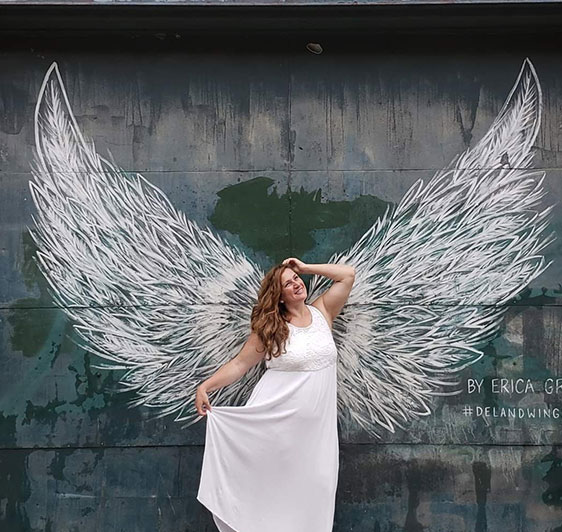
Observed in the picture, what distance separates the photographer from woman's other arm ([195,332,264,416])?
3.92 metres

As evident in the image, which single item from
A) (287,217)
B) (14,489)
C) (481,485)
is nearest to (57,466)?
(14,489)

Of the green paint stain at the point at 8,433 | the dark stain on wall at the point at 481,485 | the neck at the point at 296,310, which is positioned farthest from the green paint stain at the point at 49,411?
the dark stain on wall at the point at 481,485

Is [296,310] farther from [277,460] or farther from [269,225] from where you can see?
[277,460]

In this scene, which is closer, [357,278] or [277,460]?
[277,460]

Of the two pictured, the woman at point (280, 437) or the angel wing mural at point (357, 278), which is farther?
the angel wing mural at point (357, 278)

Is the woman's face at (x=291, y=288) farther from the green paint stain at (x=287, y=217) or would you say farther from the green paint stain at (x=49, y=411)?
the green paint stain at (x=49, y=411)

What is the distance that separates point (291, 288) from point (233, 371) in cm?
55

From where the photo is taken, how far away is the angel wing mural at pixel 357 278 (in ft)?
14.3

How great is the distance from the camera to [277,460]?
12.6ft

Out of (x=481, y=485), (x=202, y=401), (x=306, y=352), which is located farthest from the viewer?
(x=481, y=485)

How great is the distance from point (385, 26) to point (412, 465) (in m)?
2.63

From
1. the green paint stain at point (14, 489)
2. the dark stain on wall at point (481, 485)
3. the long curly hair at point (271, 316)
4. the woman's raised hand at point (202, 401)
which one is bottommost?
the green paint stain at point (14, 489)

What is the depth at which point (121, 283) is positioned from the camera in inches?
173

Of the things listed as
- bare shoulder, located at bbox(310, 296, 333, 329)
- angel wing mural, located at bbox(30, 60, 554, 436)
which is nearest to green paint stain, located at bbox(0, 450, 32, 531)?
angel wing mural, located at bbox(30, 60, 554, 436)
